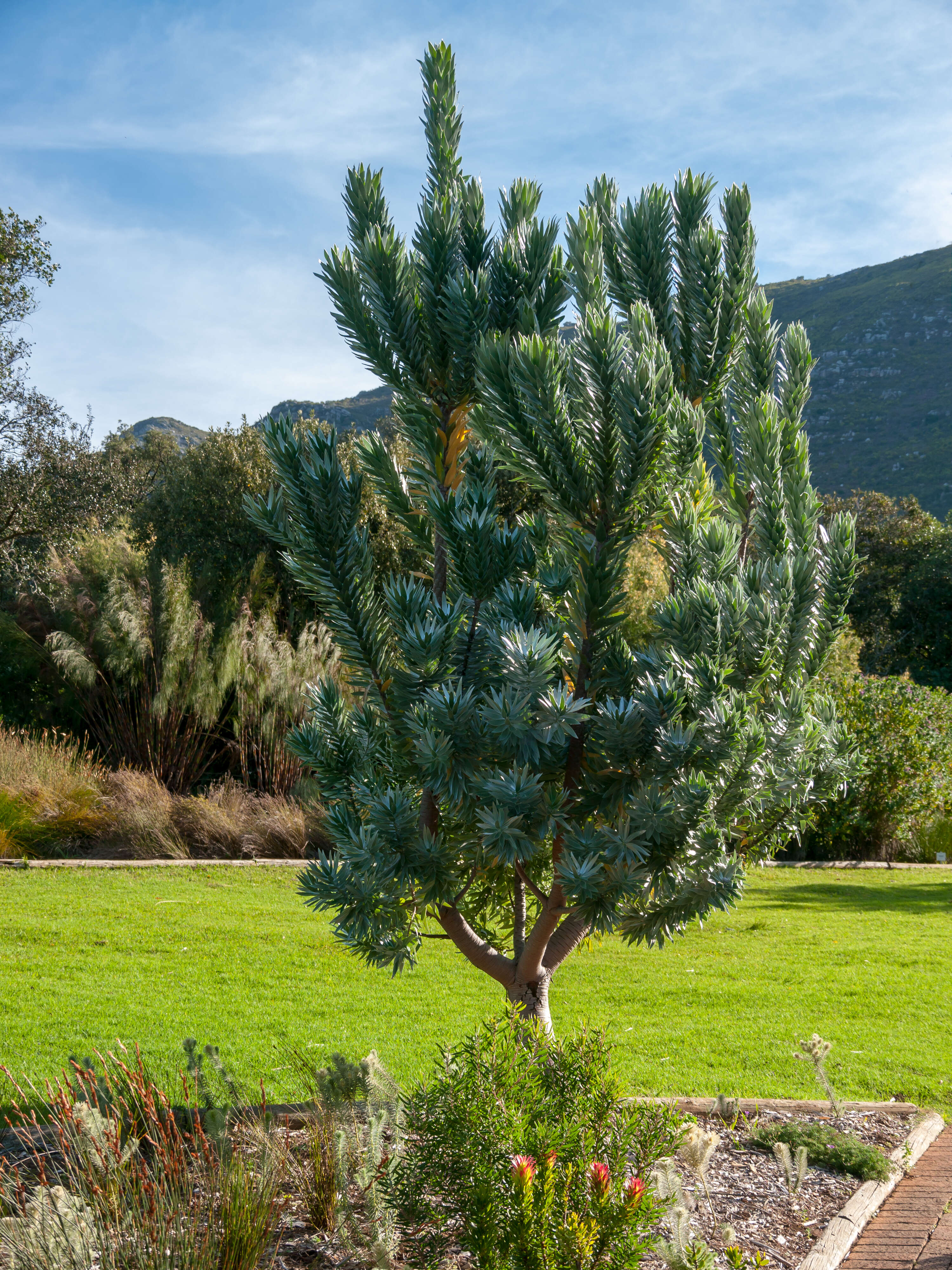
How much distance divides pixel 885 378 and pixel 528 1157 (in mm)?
69169

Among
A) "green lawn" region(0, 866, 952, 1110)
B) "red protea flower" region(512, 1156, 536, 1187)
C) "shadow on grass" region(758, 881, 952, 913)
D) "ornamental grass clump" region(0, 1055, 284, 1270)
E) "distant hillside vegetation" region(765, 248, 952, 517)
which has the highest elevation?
"distant hillside vegetation" region(765, 248, 952, 517)

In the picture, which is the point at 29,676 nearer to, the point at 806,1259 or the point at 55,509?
the point at 55,509

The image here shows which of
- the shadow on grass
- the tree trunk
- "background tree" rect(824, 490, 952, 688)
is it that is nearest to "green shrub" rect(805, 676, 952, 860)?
the shadow on grass

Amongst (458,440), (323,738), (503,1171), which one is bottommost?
(503,1171)

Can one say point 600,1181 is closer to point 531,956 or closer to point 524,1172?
point 524,1172

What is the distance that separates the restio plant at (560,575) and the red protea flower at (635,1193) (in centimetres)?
73

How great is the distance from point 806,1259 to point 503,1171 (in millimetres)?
1376

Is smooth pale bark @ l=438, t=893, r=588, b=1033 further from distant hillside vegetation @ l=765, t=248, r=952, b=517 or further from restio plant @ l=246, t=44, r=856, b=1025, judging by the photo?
distant hillside vegetation @ l=765, t=248, r=952, b=517

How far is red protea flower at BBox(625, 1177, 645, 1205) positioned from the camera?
7.92 feet

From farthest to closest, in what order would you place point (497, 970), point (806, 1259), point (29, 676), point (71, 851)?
point (29, 676)
point (71, 851)
point (497, 970)
point (806, 1259)

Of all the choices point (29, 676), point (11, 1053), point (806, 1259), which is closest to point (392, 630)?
point (806, 1259)

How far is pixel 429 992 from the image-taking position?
7.22m

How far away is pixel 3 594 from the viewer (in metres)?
19.4

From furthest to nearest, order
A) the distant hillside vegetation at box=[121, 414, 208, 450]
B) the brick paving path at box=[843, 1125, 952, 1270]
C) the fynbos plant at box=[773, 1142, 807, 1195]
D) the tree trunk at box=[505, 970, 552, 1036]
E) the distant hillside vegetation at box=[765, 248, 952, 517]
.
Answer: the distant hillside vegetation at box=[121, 414, 208, 450]
the distant hillside vegetation at box=[765, 248, 952, 517]
the tree trunk at box=[505, 970, 552, 1036]
the fynbos plant at box=[773, 1142, 807, 1195]
the brick paving path at box=[843, 1125, 952, 1270]
